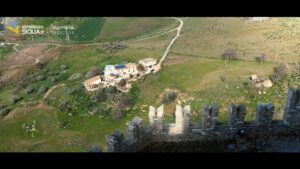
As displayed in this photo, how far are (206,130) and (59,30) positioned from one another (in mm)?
83026

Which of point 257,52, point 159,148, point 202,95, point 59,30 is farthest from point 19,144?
point 59,30

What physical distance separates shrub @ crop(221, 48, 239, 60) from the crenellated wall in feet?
149

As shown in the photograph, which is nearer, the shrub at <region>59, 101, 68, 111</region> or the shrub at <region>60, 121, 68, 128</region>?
the shrub at <region>60, 121, 68, 128</region>

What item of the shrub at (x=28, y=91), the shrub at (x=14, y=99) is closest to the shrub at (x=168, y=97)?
the shrub at (x=28, y=91)

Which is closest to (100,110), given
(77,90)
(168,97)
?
(77,90)

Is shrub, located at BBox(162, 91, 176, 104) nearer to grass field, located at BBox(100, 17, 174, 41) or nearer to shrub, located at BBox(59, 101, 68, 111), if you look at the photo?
shrub, located at BBox(59, 101, 68, 111)

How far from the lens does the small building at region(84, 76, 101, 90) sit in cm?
4975

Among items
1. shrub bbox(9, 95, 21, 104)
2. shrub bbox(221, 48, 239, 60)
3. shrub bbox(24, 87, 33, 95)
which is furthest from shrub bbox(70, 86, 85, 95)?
shrub bbox(221, 48, 239, 60)

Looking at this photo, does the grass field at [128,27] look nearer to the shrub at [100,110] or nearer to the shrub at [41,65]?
the shrub at [41,65]

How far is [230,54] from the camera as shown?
5256 cm

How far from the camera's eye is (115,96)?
45.2 m

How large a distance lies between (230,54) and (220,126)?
46.7m

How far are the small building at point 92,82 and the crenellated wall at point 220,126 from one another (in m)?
42.6

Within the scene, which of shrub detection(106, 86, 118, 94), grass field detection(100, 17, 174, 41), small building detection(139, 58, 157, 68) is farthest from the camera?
grass field detection(100, 17, 174, 41)
